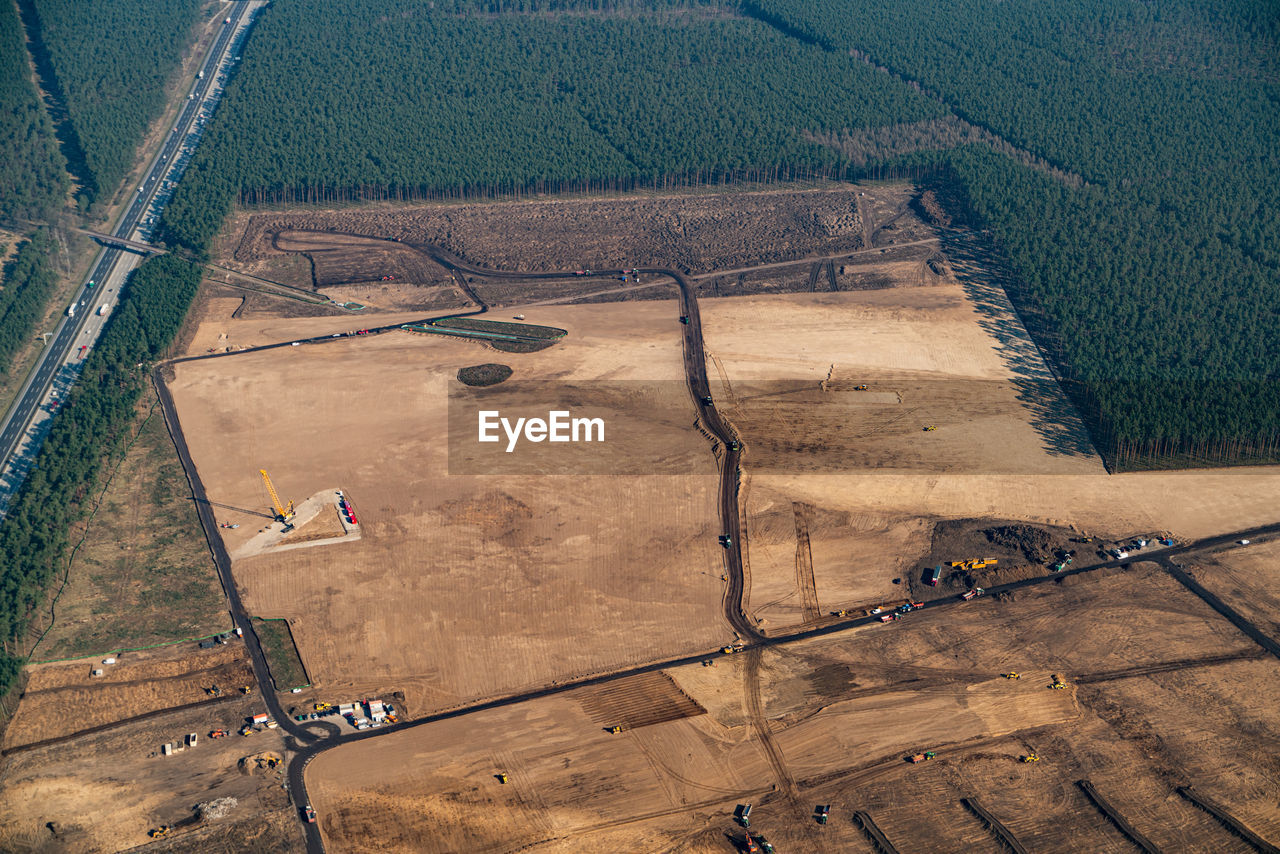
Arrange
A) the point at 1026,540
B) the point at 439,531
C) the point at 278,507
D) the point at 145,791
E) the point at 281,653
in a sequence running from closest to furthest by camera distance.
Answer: the point at 145,791 → the point at 281,653 → the point at 1026,540 → the point at 439,531 → the point at 278,507

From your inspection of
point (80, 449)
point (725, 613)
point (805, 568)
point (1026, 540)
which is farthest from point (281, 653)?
point (1026, 540)

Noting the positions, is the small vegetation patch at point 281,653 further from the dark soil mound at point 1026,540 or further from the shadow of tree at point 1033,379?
the shadow of tree at point 1033,379

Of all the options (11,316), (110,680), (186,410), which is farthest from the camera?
(11,316)

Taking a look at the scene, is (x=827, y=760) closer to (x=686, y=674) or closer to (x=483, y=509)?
(x=686, y=674)

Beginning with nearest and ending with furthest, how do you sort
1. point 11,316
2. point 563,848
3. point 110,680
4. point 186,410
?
point 563,848, point 110,680, point 186,410, point 11,316

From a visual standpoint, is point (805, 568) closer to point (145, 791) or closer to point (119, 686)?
point (145, 791)

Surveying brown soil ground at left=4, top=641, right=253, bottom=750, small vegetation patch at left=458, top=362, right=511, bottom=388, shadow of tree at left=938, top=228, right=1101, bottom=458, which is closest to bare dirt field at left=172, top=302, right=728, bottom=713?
small vegetation patch at left=458, top=362, right=511, bottom=388

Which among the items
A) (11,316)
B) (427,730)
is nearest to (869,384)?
(427,730)
